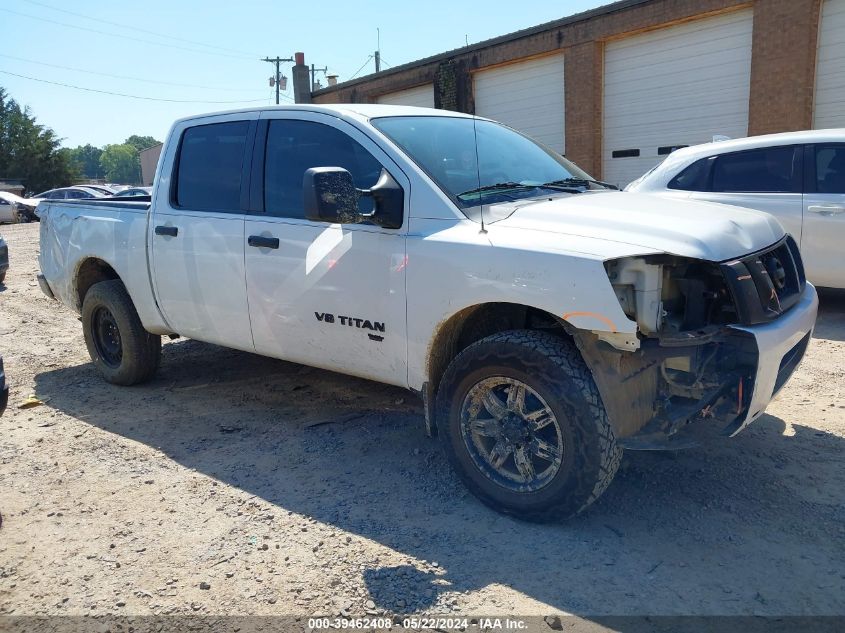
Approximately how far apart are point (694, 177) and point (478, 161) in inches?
167

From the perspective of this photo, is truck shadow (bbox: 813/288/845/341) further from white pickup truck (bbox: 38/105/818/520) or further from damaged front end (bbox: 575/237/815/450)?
damaged front end (bbox: 575/237/815/450)

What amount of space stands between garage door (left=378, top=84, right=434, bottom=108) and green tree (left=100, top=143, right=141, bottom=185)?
413 feet

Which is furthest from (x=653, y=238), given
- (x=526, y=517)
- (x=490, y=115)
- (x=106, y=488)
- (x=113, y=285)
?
(x=490, y=115)

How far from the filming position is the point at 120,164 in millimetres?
140625

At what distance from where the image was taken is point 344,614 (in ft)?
8.86

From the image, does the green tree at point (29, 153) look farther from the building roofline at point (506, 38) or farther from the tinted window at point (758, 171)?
the tinted window at point (758, 171)

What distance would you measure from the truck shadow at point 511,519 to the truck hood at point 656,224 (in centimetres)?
124

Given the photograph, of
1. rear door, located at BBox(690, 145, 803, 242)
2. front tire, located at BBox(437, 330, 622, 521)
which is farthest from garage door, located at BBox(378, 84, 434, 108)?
front tire, located at BBox(437, 330, 622, 521)

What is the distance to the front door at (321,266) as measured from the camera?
368 centimetres

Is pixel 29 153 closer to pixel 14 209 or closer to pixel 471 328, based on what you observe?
pixel 14 209

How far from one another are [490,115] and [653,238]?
54.5ft

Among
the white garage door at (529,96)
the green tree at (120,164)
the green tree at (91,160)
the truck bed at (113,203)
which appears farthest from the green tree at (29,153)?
the green tree at (91,160)

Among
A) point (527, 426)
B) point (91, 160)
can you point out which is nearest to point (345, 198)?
point (527, 426)

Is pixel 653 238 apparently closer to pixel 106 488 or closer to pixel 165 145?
pixel 106 488
